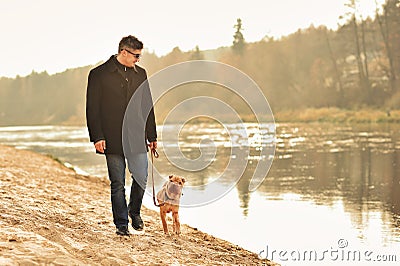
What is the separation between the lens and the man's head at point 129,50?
5.59 metres

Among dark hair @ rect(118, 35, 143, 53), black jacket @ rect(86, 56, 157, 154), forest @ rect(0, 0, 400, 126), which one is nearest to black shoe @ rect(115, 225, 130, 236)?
black jacket @ rect(86, 56, 157, 154)

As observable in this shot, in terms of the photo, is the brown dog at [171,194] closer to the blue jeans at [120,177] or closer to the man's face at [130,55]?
the blue jeans at [120,177]

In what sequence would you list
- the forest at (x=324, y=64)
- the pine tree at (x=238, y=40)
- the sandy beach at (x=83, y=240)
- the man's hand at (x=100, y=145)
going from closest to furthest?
1. the sandy beach at (x=83, y=240)
2. the man's hand at (x=100, y=145)
3. the forest at (x=324, y=64)
4. the pine tree at (x=238, y=40)

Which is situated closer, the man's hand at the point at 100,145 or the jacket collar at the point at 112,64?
the man's hand at the point at 100,145

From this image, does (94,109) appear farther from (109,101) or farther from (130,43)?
(130,43)

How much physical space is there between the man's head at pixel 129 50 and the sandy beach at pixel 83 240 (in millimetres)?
1710

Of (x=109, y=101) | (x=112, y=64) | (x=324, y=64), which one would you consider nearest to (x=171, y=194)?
(x=109, y=101)

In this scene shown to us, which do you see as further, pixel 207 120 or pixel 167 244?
pixel 207 120

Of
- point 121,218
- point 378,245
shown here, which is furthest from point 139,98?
point 378,245

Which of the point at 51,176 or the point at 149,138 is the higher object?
the point at 149,138

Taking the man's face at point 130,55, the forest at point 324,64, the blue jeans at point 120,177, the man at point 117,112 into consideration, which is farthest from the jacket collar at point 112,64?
the forest at point 324,64

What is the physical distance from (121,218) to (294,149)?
15.2 metres

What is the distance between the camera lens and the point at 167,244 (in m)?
5.68

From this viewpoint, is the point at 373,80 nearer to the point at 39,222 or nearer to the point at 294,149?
the point at 294,149
